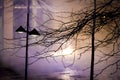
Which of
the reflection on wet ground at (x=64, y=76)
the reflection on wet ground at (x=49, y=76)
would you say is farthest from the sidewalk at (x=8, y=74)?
the reflection on wet ground at (x=64, y=76)

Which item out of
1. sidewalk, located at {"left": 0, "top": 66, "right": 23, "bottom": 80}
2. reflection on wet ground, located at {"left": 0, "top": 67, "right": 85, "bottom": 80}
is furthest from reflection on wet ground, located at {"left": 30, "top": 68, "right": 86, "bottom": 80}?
sidewalk, located at {"left": 0, "top": 66, "right": 23, "bottom": 80}

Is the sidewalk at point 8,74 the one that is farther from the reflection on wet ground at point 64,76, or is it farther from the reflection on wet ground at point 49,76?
the reflection on wet ground at point 64,76

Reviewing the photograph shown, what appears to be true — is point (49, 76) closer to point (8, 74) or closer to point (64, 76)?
point (64, 76)

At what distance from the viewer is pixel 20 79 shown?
1562 cm

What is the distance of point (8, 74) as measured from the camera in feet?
56.4

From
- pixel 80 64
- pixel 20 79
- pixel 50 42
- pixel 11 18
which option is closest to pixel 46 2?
pixel 11 18

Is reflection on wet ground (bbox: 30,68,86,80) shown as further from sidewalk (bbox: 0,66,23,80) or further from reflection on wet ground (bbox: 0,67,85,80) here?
sidewalk (bbox: 0,66,23,80)

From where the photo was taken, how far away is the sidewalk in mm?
16145

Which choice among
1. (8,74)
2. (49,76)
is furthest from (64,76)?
(8,74)

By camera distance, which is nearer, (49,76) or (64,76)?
(49,76)

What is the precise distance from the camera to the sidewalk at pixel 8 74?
16145 mm

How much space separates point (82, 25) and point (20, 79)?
40.4ft

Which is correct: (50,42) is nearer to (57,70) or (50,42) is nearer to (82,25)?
(82,25)

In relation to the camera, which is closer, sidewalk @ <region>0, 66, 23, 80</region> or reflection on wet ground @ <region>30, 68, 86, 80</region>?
sidewalk @ <region>0, 66, 23, 80</region>
